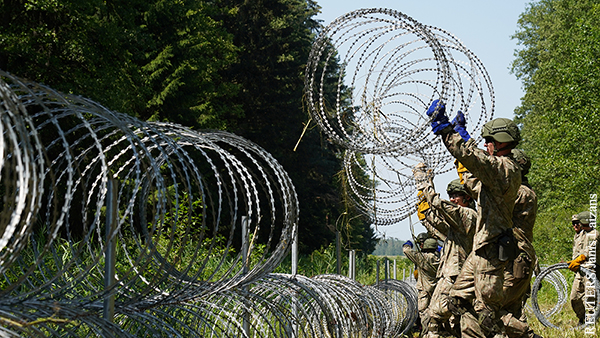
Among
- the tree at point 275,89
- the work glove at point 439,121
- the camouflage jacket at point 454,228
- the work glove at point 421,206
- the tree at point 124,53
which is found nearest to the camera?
the work glove at point 439,121

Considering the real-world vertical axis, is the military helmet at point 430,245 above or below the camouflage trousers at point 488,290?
above

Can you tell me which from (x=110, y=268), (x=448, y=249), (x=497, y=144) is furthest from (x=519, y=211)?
(x=110, y=268)

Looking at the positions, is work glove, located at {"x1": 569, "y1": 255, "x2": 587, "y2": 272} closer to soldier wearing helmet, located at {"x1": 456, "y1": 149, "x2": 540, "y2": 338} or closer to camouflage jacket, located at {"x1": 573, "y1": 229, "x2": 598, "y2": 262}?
camouflage jacket, located at {"x1": 573, "y1": 229, "x2": 598, "y2": 262}

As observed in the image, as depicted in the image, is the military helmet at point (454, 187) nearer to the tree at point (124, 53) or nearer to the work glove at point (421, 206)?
the work glove at point (421, 206)

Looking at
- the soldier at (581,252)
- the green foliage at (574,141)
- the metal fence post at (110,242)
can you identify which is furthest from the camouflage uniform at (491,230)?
the green foliage at (574,141)

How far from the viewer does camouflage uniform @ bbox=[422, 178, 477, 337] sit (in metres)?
7.11

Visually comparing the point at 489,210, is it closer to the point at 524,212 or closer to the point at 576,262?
the point at 524,212

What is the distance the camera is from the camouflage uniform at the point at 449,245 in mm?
7112

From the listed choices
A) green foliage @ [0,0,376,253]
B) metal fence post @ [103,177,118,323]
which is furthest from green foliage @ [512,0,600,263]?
metal fence post @ [103,177,118,323]

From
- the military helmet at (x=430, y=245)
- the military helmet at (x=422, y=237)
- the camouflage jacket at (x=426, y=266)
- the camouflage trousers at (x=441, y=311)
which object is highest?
the military helmet at (x=422, y=237)

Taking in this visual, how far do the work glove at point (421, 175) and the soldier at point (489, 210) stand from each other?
1.31m

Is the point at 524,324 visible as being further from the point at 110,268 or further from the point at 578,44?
the point at 578,44

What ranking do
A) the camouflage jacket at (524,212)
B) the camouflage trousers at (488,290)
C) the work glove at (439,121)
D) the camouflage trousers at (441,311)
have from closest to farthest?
the work glove at (439,121)
the camouflage trousers at (488,290)
the camouflage jacket at (524,212)
the camouflage trousers at (441,311)

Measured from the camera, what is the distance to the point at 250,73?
2897 centimetres
